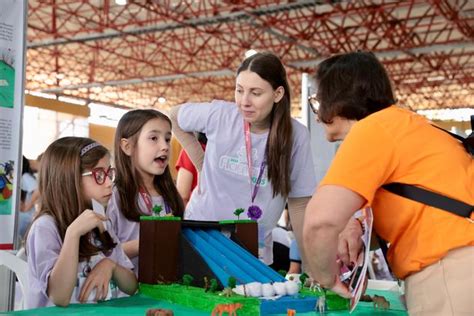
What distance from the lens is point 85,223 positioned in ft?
5.62

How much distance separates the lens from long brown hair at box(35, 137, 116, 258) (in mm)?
1851

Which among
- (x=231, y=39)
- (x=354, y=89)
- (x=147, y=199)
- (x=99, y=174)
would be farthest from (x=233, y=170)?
(x=231, y=39)

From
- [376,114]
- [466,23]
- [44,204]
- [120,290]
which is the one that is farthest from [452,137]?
[466,23]

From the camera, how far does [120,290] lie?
1.84 metres

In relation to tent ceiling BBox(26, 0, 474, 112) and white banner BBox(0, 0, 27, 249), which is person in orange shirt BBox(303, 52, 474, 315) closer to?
white banner BBox(0, 0, 27, 249)

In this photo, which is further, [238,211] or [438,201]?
[238,211]

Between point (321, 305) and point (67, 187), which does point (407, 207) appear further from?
point (67, 187)

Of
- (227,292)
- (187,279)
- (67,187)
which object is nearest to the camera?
(227,292)

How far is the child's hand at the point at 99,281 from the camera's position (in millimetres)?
1697

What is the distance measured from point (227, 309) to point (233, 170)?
2.76 ft

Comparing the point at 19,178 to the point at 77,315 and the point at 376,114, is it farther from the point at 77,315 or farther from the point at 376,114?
the point at 376,114

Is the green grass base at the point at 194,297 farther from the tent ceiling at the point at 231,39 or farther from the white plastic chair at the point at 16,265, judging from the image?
the tent ceiling at the point at 231,39

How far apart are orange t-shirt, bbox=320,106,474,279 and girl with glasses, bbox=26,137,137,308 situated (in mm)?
798

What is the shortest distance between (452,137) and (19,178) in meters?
1.64
